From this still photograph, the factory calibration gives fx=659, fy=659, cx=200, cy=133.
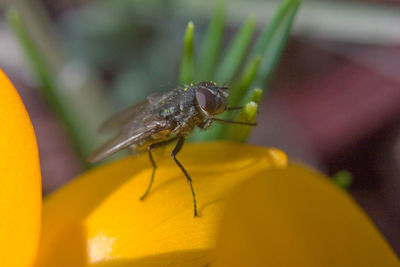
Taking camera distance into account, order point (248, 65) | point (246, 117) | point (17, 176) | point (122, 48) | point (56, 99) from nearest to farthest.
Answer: point (17, 176)
point (246, 117)
point (248, 65)
point (56, 99)
point (122, 48)

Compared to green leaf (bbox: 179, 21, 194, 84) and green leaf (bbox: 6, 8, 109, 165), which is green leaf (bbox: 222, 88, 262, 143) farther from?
green leaf (bbox: 6, 8, 109, 165)

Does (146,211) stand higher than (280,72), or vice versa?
(146,211)

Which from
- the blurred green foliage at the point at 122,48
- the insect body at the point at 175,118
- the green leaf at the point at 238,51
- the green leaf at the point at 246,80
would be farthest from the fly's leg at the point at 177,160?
the blurred green foliage at the point at 122,48

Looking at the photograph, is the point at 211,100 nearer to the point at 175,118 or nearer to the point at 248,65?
the point at 175,118

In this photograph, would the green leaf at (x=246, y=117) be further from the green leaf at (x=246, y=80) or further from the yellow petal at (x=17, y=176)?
the yellow petal at (x=17, y=176)

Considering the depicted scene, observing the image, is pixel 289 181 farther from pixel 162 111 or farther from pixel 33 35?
pixel 33 35

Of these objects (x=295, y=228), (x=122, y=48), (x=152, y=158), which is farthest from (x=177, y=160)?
(x=122, y=48)
